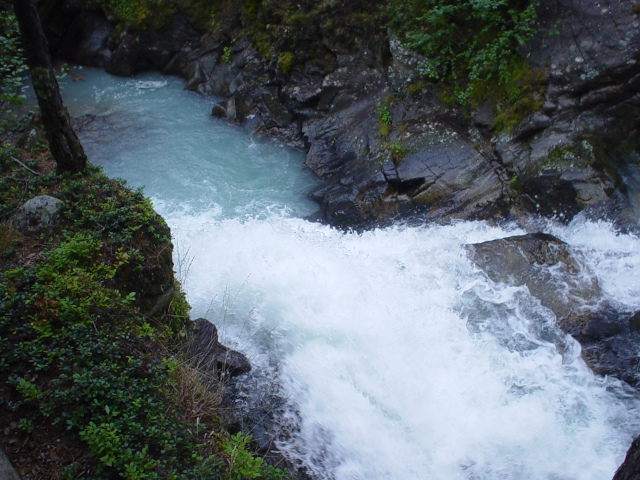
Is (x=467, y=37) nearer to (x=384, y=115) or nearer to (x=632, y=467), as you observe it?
(x=384, y=115)

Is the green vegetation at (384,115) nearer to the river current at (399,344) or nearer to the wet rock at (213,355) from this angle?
the river current at (399,344)

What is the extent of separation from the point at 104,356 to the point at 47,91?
3.59 metres

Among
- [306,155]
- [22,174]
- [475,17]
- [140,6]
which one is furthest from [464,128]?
[140,6]

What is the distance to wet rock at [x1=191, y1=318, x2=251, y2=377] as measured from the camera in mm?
5496

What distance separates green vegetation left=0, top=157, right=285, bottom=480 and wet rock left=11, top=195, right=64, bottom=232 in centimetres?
9

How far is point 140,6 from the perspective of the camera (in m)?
15.6

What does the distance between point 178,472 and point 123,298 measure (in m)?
2.08

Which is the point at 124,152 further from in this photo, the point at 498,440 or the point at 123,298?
the point at 498,440

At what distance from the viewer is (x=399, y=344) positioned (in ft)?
22.0

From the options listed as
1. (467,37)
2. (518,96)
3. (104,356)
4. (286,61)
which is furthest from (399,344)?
(286,61)

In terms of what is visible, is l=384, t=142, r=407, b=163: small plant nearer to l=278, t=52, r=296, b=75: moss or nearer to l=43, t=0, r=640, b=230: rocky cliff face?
l=43, t=0, r=640, b=230: rocky cliff face

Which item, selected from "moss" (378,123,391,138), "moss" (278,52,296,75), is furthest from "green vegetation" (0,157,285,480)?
"moss" (278,52,296,75)

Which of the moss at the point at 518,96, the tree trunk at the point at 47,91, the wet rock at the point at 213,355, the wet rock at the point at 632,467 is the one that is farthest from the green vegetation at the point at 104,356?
the moss at the point at 518,96

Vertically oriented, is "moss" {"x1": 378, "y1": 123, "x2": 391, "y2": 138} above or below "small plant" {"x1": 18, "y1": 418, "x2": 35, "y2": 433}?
above
